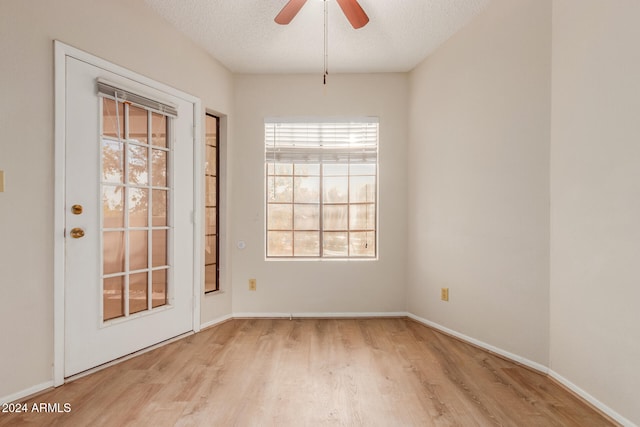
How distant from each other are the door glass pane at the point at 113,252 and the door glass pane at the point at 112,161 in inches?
15.4

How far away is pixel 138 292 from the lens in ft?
8.73

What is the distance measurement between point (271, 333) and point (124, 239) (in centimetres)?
148

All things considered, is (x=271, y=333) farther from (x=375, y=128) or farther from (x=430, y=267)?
(x=375, y=128)

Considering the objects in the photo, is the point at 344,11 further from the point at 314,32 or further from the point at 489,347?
the point at 489,347

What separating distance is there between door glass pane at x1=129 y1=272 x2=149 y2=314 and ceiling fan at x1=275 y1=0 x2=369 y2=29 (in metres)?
2.16

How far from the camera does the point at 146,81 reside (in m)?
2.66

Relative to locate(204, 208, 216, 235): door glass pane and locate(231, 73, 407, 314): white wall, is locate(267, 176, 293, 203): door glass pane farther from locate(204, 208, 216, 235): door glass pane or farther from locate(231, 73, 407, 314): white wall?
locate(204, 208, 216, 235): door glass pane

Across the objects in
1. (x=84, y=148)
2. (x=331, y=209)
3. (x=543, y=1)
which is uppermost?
(x=543, y=1)

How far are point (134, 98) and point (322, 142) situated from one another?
182 cm

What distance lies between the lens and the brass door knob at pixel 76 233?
219 cm

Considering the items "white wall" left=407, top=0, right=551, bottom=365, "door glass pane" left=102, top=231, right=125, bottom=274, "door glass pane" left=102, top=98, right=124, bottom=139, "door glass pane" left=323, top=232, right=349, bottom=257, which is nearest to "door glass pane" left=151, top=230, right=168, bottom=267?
"door glass pane" left=102, top=231, right=125, bottom=274

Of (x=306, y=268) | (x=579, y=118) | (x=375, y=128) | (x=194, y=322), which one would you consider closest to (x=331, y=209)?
(x=306, y=268)

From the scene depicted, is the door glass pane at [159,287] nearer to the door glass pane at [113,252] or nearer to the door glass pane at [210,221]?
the door glass pane at [113,252]

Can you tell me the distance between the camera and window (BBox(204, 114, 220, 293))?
3432 mm
